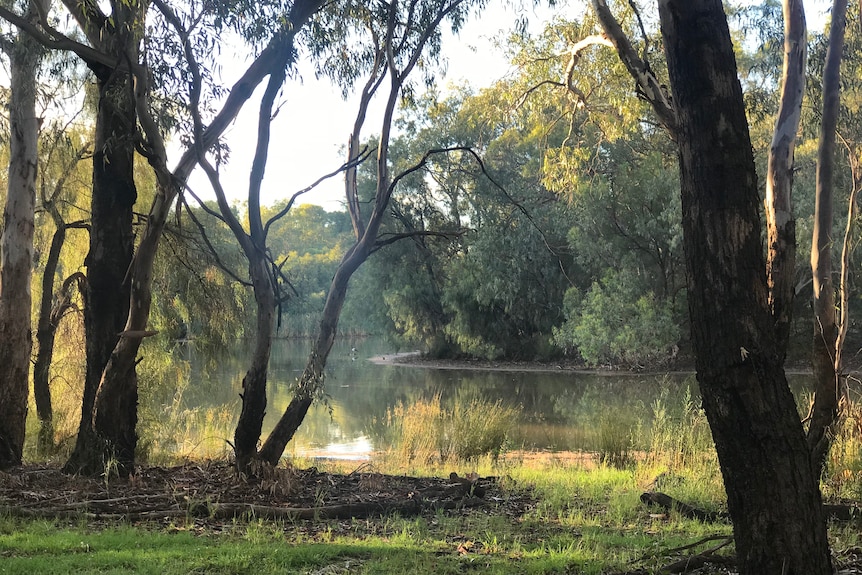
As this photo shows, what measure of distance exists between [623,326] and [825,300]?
15978 mm

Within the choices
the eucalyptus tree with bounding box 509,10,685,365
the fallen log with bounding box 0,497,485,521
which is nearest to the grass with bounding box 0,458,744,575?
the fallen log with bounding box 0,497,485,521

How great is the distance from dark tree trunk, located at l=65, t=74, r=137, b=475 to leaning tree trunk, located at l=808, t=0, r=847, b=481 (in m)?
4.78

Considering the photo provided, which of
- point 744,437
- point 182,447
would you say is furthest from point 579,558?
point 182,447

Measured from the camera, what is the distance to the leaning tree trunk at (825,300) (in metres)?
4.20

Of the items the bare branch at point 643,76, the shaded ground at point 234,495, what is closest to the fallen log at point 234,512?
the shaded ground at point 234,495

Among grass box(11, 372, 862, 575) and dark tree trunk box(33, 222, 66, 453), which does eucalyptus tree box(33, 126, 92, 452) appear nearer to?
dark tree trunk box(33, 222, 66, 453)

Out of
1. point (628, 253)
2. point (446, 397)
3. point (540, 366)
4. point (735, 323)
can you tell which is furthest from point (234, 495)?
point (540, 366)

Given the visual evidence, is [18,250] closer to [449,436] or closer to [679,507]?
[449,436]

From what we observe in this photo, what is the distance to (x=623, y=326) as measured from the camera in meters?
19.8

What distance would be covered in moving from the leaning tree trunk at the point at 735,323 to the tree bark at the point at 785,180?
0.89 meters

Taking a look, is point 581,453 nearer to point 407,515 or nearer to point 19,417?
point 407,515

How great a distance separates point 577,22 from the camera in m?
7.91

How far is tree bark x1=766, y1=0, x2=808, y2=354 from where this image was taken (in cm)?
325

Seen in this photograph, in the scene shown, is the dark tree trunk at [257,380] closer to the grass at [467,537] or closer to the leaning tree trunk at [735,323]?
the grass at [467,537]
